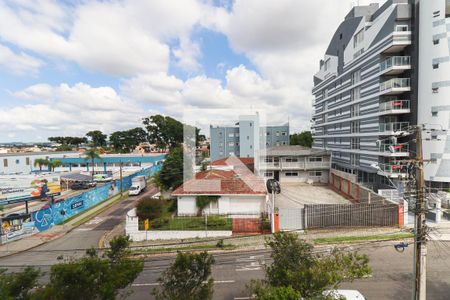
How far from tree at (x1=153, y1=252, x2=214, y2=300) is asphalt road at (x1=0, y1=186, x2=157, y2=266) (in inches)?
462

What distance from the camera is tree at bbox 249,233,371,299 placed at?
650 cm

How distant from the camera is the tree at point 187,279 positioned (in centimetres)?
705

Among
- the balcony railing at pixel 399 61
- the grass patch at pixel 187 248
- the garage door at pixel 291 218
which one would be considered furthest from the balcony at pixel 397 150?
the grass patch at pixel 187 248

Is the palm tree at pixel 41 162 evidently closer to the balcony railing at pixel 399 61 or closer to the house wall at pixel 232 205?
the house wall at pixel 232 205

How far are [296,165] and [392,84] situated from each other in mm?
14694

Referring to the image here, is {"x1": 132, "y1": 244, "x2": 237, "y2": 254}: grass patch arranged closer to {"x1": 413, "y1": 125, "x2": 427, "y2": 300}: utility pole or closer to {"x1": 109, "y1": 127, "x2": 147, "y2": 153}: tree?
{"x1": 413, "y1": 125, "x2": 427, "y2": 300}: utility pole

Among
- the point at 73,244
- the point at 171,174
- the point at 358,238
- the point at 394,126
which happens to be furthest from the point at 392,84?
the point at 73,244

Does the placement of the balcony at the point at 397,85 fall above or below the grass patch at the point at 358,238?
above

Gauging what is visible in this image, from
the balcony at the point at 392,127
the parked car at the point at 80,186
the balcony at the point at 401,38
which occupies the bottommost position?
the parked car at the point at 80,186

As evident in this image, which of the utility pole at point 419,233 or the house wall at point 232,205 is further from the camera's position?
the house wall at point 232,205

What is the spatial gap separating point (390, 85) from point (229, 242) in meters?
21.2

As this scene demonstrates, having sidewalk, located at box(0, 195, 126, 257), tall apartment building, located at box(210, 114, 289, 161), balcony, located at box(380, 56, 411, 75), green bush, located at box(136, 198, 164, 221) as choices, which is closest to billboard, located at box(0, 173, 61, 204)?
sidewalk, located at box(0, 195, 126, 257)

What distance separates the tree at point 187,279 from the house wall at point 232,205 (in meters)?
12.4

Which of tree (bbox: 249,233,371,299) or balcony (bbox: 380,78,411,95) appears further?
balcony (bbox: 380,78,411,95)
